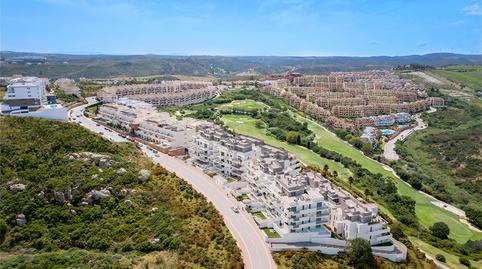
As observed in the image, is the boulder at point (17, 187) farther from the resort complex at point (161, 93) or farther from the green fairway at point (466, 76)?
the green fairway at point (466, 76)

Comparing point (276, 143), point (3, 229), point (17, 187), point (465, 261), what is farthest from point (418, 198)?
point (3, 229)

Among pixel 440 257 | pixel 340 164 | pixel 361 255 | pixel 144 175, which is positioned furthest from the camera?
pixel 340 164

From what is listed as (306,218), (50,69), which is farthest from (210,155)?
(50,69)

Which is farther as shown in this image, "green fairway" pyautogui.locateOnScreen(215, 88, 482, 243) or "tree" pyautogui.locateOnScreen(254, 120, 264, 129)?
"tree" pyautogui.locateOnScreen(254, 120, 264, 129)

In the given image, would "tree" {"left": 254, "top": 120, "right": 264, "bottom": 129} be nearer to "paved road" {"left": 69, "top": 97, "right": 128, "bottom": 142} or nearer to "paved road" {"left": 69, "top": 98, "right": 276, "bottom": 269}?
"paved road" {"left": 69, "top": 97, "right": 128, "bottom": 142}

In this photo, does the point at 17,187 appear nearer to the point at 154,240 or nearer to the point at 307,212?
the point at 154,240

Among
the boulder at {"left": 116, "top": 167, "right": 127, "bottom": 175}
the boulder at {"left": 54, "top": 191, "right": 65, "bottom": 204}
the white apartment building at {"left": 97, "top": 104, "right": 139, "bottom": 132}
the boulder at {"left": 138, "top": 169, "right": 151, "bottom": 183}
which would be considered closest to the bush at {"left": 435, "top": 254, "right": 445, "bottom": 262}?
the boulder at {"left": 138, "top": 169, "right": 151, "bottom": 183}

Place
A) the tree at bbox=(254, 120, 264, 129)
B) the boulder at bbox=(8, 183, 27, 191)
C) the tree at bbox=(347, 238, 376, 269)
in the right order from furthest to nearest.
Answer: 1. the tree at bbox=(254, 120, 264, 129)
2. the boulder at bbox=(8, 183, 27, 191)
3. the tree at bbox=(347, 238, 376, 269)
